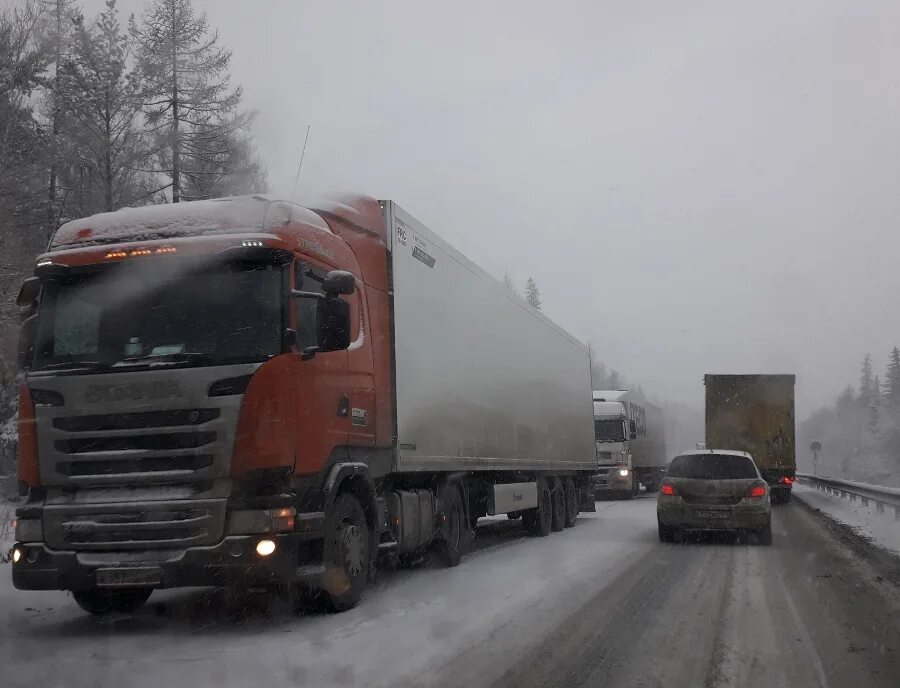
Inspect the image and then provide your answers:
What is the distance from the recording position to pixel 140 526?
23.8 ft

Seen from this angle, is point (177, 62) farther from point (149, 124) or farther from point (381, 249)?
point (381, 249)

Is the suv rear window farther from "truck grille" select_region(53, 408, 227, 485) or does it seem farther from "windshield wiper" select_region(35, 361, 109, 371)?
"windshield wiper" select_region(35, 361, 109, 371)

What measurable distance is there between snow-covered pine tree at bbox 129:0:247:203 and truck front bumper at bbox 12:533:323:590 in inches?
865

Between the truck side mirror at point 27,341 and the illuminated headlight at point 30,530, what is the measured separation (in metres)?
1.29

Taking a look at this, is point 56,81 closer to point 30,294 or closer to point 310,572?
point 30,294

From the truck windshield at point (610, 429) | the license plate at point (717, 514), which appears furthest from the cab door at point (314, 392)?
the truck windshield at point (610, 429)

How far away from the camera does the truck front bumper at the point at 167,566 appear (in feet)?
23.6

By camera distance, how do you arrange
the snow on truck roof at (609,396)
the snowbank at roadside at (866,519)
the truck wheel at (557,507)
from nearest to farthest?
the snowbank at roadside at (866,519) → the truck wheel at (557,507) → the snow on truck roof at (609,396)

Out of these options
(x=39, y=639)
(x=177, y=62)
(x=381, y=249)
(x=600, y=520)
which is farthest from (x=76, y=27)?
(x=39, y=639)

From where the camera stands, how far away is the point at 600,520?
22.0 m

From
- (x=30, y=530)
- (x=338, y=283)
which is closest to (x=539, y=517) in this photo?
(x=338, y=283)

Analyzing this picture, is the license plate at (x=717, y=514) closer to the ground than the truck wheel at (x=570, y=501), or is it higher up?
higher up

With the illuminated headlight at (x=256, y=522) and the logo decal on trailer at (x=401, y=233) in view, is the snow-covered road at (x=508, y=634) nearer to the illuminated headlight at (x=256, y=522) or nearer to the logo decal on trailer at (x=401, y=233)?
the illuminated headlight at (x=256, y=522)

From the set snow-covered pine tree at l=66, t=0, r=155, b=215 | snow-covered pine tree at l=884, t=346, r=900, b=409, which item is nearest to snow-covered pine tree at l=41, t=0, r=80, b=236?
snow-covered pine tree at l=66, t=0, r=155, b=215
